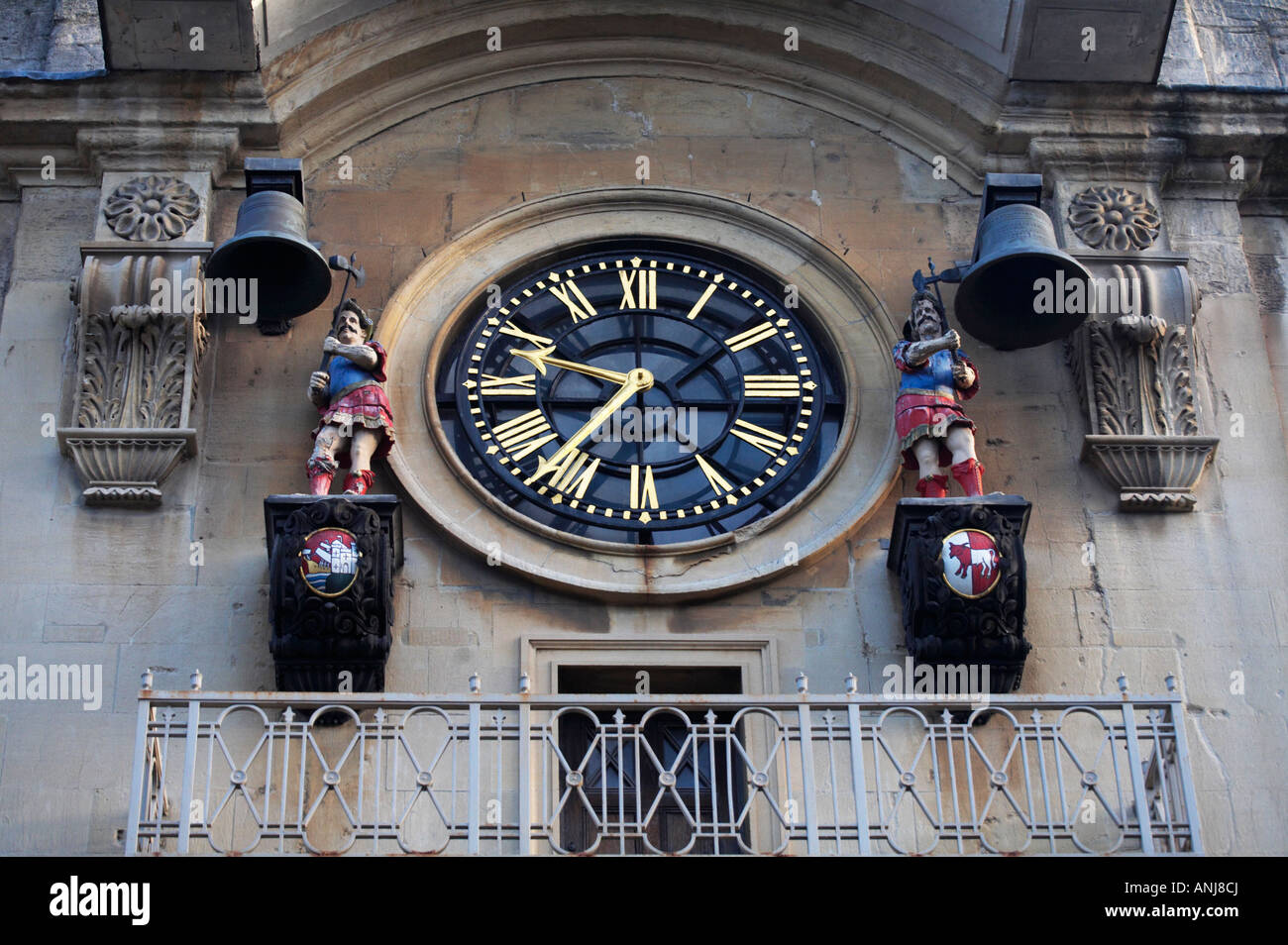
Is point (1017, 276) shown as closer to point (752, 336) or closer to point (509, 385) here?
point (752, 336)

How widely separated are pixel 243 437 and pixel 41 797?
1.93 meters

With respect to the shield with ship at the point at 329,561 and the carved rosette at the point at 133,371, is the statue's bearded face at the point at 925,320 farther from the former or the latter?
the carved rosette at the point at 133,371

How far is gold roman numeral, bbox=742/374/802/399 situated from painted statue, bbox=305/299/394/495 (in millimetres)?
1621

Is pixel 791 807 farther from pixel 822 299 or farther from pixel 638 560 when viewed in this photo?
pixel 822 299

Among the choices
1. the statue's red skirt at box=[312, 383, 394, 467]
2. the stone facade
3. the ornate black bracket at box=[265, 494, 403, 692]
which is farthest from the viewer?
the statue's red skirt at box=[312, 383, 394, 467]

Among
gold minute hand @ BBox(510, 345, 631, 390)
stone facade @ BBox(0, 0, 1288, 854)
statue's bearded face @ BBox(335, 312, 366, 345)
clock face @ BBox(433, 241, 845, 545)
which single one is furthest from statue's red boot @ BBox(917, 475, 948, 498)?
statue's bearded face @ BBox(335, 312, 366, 345)

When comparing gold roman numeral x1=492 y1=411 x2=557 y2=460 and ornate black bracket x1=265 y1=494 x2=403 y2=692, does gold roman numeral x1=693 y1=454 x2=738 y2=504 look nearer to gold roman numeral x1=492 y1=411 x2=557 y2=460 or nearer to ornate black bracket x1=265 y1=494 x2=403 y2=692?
gold roman numeral x1=492 y1=411 x2=557 y2=460

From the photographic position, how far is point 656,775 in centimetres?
1012

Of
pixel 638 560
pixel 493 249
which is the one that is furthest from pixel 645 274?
pixel 638 560

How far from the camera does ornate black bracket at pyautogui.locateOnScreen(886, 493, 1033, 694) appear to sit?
9875 mm

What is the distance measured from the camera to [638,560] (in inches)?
411

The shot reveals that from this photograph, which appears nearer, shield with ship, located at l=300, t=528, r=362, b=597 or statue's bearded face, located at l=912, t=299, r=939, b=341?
shield with ship, located at l=300, t=528, r=362, b=597

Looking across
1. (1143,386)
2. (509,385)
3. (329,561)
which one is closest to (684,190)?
(509,385)

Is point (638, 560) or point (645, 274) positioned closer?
point (638, 560)
